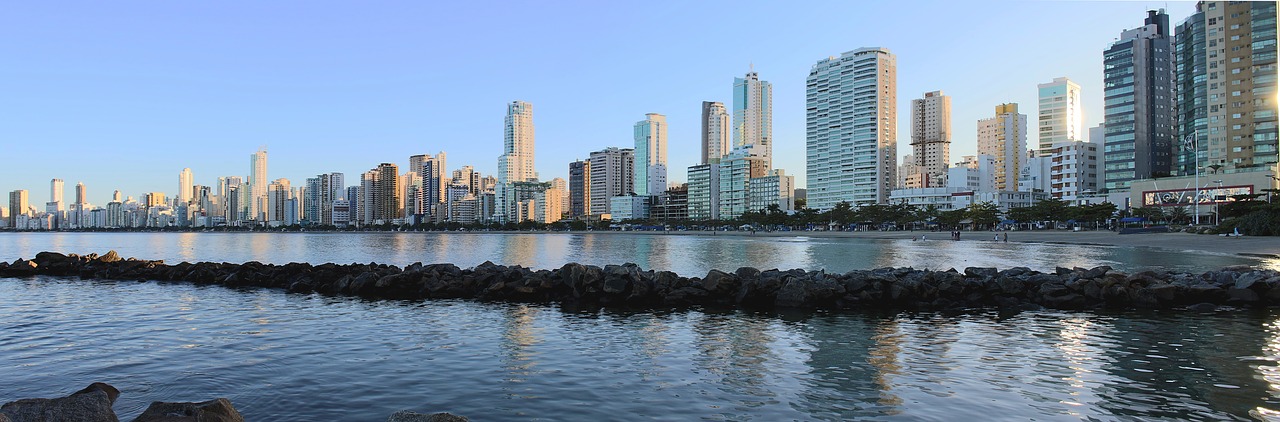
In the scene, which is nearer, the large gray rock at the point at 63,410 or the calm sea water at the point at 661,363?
the large gray rock at the point at 63,410

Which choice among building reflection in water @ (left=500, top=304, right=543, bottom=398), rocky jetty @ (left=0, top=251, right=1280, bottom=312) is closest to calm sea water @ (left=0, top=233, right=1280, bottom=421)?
building reflection in water @ (left=500, top=304, right=543, bottom=398)

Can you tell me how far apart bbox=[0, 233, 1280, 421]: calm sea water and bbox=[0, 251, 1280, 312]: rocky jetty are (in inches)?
78.0

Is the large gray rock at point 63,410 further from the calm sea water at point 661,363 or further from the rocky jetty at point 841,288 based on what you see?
the rocky jetty at point 841,288

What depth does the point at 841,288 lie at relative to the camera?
21719 millimetres

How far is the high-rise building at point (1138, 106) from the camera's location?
160 metres

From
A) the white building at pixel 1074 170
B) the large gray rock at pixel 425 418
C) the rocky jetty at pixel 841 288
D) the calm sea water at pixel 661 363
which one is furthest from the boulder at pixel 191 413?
the white building at pixel 1074 170

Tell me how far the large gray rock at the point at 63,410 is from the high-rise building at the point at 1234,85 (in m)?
150

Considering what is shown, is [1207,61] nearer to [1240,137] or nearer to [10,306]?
[1240,137]

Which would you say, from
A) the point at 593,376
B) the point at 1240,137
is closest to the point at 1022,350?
the point at 593,376

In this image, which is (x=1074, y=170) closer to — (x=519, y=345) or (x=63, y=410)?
(x=519, y=345)

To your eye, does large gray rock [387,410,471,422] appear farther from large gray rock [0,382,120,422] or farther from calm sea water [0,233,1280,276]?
calm sea water [0,233,1280,276]

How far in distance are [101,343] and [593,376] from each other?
11351mm

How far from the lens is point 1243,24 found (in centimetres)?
12800

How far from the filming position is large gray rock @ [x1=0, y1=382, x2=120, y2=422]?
764cm
